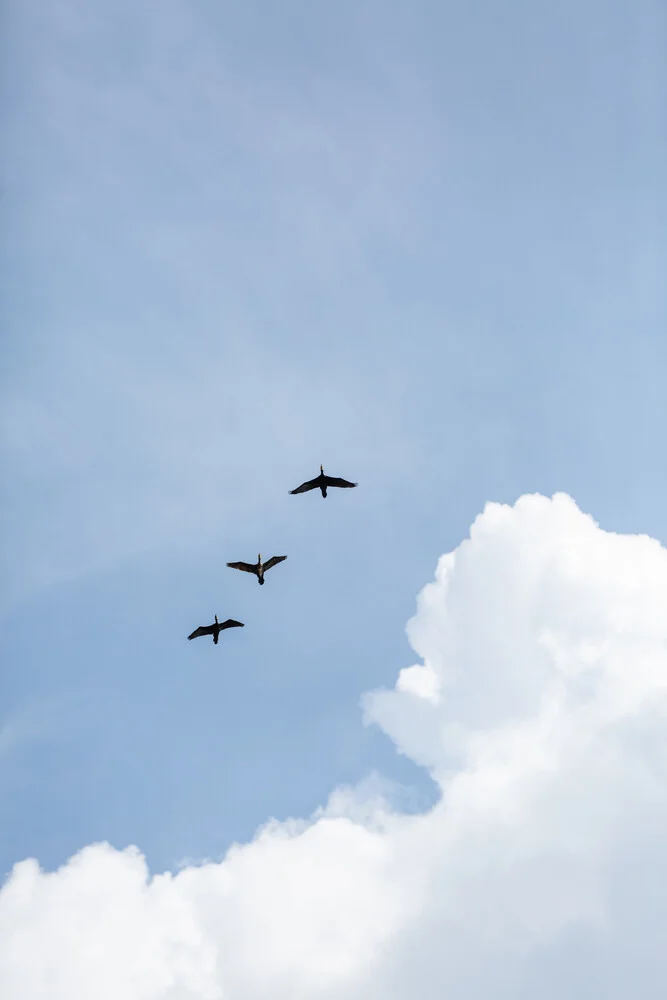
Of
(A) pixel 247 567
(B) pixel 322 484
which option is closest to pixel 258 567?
(A) pixel 247 567

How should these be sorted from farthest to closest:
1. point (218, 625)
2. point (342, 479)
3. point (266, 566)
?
point (218, 625), point (266, 566), point (342, 479)

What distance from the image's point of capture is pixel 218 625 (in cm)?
12544

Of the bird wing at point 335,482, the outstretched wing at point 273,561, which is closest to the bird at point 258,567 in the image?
the outstretched wing at point 273,561

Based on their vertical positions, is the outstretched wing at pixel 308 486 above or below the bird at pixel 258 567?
above

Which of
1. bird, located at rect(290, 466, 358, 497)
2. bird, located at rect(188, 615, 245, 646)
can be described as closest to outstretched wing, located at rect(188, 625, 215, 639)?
bird, located at rect(188, 615, 245, 646)

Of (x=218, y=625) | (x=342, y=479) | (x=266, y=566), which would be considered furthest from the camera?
(x=218, y=625)

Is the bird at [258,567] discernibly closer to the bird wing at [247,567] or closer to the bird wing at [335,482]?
the bird wing at [247,567]

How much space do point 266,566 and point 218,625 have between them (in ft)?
47.9

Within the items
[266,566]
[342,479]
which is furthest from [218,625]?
[342,479]

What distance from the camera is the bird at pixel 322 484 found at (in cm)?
11012

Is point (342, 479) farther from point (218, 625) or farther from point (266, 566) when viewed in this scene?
point (218, 625)

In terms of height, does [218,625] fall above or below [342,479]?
below

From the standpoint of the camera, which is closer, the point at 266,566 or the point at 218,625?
the point at 266,566

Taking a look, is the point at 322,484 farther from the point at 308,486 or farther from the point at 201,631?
the point at 201,631
